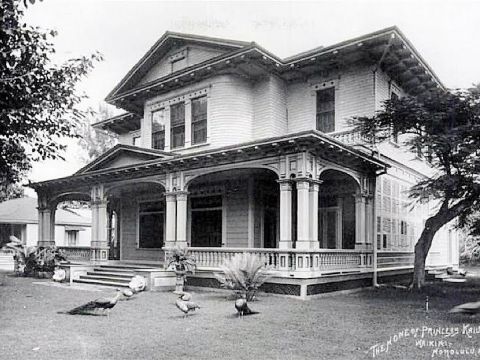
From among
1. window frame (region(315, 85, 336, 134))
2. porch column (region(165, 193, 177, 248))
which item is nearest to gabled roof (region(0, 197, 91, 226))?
porch column (region(165, 193, 177, 248))

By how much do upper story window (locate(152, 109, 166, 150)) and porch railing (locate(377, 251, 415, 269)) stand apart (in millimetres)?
8896

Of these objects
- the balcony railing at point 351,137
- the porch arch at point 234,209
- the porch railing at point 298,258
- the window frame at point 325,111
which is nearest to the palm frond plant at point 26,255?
the porch arch at point 234,209

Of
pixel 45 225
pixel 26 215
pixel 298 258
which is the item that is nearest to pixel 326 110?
pixel 298 258

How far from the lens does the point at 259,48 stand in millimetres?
15500

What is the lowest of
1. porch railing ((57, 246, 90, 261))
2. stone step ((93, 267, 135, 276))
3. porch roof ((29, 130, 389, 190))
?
stone step ((93, 267, 135, 276))

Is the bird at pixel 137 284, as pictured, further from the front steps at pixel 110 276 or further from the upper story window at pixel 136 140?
the upper story window at pixel 136 140

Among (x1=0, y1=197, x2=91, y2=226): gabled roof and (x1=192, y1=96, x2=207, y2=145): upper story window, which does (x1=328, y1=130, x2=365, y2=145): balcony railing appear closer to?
(x1=192, y1=96, x2=207, y2=145): upper story window

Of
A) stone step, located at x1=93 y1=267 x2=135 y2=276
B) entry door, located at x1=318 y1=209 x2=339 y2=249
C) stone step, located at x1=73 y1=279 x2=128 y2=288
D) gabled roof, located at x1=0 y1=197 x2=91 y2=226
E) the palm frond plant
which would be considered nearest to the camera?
stone step, located at x1=73 y1=279 x2=128 y2=288

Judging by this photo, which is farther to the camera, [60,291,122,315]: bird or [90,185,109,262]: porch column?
[90,185,109,262]: porch column

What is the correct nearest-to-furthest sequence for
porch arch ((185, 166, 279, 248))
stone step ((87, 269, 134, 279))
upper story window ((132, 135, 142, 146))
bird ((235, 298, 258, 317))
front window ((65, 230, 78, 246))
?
1. bird ((235, 298, 258, 317))
2. stone step ((87, 269, 134, 279))
3. porch arch ((185, 166, 279, 248))
4. upper story window ((132, 135, 142, 146))
5. front window ((65, 230, 78, 246))

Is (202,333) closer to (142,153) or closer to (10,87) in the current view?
(10,87)

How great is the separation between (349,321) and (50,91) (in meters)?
7.51

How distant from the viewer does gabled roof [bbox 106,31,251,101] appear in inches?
649

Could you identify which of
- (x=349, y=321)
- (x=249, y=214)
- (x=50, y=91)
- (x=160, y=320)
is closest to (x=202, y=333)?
(x=160, y=320)
